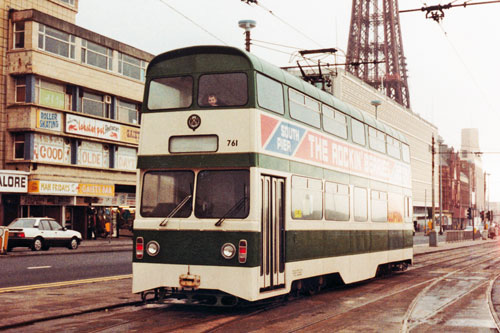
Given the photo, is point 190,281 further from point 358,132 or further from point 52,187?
point 52,187

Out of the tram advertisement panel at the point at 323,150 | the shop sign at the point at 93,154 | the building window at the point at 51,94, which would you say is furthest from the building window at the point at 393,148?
the shop sign at the point at 93,154

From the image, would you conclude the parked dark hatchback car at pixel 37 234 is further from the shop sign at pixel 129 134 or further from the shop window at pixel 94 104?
the shop sign at pixel 129 134

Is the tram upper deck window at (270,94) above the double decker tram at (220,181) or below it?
above

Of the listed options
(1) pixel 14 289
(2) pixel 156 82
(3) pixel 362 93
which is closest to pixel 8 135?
(1) pixel 14 289

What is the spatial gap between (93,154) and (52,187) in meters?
4.73

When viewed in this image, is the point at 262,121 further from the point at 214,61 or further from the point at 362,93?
the point at 362,93

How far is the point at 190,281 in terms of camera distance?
10969 millimetres

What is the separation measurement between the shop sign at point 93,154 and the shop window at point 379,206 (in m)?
28.2

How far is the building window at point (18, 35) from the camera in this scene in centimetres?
3997

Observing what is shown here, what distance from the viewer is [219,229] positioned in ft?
36.0

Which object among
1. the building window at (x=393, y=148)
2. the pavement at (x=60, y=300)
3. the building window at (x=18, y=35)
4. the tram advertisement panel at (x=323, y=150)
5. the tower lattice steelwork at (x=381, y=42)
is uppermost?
the tower lattice steelwork at (x=381, y=42)

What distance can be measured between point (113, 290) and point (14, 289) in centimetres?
202

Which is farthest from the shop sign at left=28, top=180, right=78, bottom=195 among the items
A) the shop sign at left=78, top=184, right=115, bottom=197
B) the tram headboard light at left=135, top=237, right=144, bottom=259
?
the tram headboard light at left=135, top=237, right=144, bottom=259

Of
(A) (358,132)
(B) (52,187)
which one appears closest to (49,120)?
(B) (52,187)
